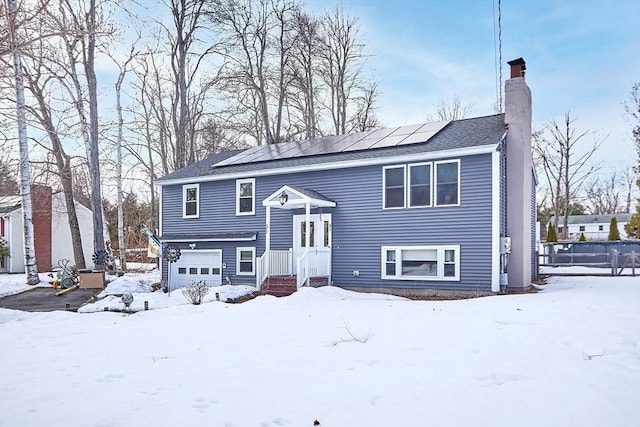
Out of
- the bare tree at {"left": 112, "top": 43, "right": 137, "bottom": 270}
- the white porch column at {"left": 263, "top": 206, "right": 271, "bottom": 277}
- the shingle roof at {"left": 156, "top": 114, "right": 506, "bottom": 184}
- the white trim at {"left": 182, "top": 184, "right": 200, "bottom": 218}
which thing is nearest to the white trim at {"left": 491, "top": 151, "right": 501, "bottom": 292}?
the shingle roof at {"left": 156, "top": 114, "right": 506, "bottom": 184}

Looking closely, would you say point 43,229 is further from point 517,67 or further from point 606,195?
point 606,195

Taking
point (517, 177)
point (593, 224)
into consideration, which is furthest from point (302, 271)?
point (593, 224)

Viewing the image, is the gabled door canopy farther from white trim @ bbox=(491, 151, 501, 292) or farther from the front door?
white trim @ bbox=(491, 151, 501, 292)

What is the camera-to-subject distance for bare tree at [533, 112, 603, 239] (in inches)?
1347

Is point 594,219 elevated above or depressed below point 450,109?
below

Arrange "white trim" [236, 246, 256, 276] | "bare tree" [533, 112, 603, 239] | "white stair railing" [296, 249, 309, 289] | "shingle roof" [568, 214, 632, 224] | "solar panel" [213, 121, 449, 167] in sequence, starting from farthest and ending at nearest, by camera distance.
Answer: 1. "shingle roof" [568, 214, 632, 224]
2. "bare tree" [533, 112, 603, 239]
3. "white trim" [236, 246, 256, 276]
4. "solar panel" [213, 121, 449, 167]
5. "white stair railing" [296, 249, 309, 289]

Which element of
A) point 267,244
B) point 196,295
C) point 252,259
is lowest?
point 196,295

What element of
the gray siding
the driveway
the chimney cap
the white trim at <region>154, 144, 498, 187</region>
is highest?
the chimney cap

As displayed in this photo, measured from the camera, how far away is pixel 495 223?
486 inches

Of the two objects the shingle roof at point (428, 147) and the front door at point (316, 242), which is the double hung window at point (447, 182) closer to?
the shingle roof at point (428, 147)

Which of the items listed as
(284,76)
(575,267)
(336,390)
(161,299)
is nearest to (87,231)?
(284,76)

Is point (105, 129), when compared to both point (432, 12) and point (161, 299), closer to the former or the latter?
point (161, 299)

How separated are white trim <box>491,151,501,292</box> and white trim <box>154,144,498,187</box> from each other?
454 millimetres

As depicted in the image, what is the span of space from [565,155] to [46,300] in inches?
1325
